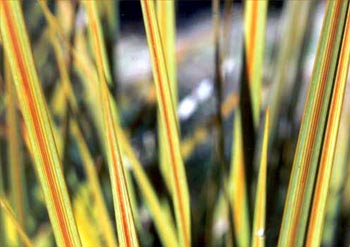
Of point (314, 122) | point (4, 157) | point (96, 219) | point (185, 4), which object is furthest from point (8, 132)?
point (314, 122)

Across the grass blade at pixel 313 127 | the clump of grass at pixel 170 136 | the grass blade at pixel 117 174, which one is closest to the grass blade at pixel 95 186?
the clump of grass at pixel 170 136

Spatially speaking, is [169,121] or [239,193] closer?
[169,121]

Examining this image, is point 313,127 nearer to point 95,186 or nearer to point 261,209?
point 261,209

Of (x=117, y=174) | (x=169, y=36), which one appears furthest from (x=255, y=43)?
(x=117, y=174)

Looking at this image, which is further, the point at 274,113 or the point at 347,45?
the point at 274,113

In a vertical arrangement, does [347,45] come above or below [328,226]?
above

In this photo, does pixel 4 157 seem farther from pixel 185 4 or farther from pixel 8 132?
pixel 185 4

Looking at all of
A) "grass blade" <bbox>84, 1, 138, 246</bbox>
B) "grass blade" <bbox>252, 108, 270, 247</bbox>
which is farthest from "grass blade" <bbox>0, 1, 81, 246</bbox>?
"grass blade" <bbox>252, 108, 270, 247</bbox>
